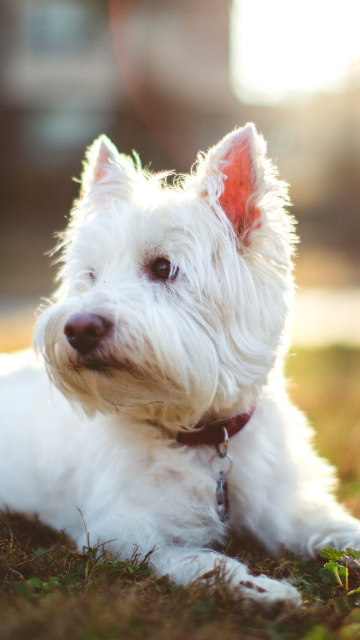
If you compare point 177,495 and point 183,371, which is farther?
point 177,495

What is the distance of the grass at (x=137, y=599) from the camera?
1.71 meters

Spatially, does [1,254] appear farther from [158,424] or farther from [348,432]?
[158,424]

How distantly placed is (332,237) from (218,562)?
2067 cm

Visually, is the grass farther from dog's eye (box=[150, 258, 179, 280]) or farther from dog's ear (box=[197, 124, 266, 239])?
dog's ear (box=[197, 124, 266, 239])

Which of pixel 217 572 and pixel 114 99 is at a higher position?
pixel 114 99

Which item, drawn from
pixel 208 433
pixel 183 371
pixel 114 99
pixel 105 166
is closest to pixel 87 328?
pixel 183 371

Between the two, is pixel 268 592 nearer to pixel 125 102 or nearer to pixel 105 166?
pixel 105 166

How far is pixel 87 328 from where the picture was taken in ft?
7.27

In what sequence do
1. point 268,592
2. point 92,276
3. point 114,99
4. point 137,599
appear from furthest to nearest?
point 114,99 < point 92,276 < point 268,592 < point 137,599

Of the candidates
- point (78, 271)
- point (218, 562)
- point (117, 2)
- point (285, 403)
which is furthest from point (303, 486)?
point (117, 2)

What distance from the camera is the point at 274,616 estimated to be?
2.03m

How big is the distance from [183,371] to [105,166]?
4.18 feet

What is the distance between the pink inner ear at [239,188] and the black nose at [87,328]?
0.85 meters

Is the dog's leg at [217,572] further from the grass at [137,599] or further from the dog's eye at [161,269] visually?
the dog's eye at [161,269]
